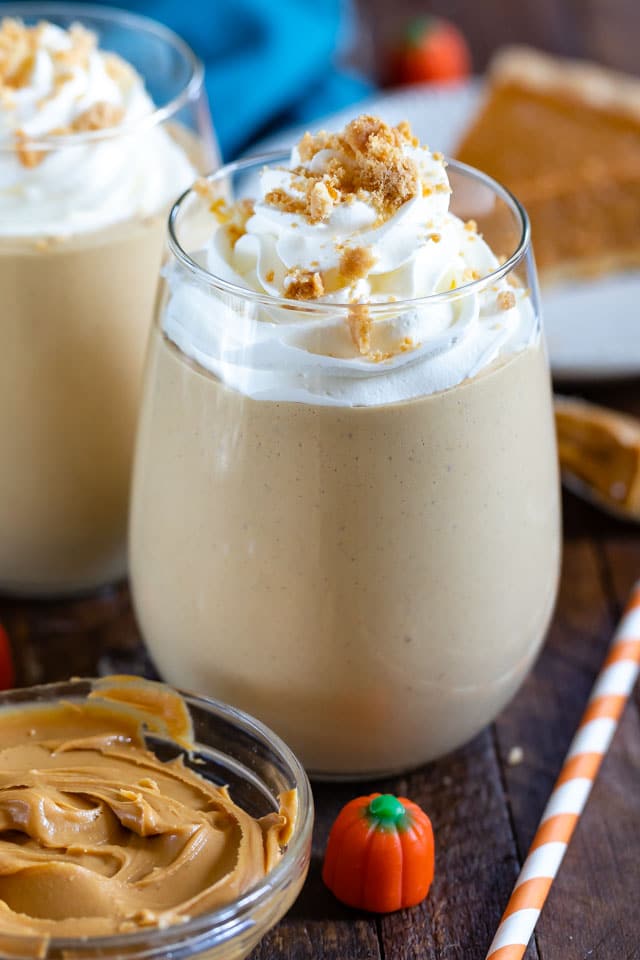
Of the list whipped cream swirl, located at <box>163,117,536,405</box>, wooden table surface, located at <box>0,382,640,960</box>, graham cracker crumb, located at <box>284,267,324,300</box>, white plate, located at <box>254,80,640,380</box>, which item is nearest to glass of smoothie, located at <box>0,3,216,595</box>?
wooden table surface, located at <box>0,382,640,960</box>

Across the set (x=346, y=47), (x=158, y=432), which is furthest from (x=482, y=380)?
(x=346, y=47)

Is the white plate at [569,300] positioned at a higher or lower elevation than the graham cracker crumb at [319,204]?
lower

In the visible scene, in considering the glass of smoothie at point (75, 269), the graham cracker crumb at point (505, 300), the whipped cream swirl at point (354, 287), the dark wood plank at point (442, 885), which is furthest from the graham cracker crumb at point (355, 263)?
the dark wood plank at point (442, 885)

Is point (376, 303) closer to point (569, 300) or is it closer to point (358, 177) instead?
point (358, 177)

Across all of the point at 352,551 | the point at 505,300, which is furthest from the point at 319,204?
the point at 352,551

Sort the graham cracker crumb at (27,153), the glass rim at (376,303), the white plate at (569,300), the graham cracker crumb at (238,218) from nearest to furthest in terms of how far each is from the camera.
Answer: the glass rim at (376,303) → the graham cracker crumb at (238,218) → the graham cracker crumb at (27,153) → the white plate at (569,300)

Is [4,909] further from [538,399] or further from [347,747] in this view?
[538,399]

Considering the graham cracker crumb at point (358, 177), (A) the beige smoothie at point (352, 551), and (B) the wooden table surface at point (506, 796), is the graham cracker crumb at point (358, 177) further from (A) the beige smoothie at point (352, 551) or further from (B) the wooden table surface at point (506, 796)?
(B) the wooden table surface at point (506, 796)

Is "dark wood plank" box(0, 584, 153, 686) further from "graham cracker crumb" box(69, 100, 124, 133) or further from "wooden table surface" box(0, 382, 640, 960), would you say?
"graham cracker crumb" box(69, 100, 124, 133)
